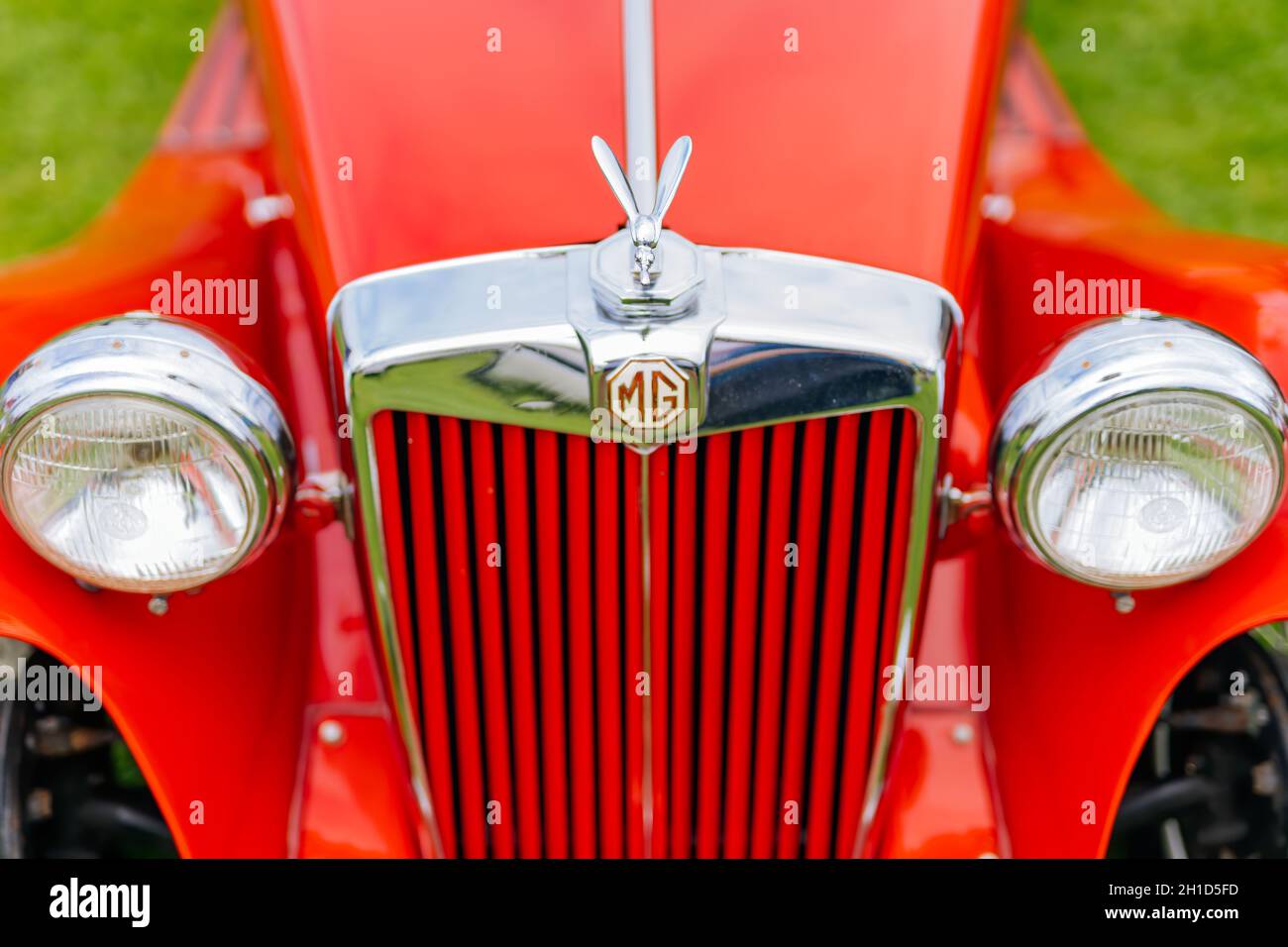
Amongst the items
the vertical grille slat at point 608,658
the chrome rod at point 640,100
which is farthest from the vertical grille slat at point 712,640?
the chrome rod at point 640,100

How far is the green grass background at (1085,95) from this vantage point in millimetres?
3926

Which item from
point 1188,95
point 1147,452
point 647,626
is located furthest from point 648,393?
point 1188,95

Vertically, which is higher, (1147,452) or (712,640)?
(1147,452)

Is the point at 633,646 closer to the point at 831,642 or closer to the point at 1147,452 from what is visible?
the point at 831,642

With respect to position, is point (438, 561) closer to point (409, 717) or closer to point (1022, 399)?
point (409, 717)

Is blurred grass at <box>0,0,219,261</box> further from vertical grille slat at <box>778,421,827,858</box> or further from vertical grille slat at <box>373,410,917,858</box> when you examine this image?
vertical grille slat at <box>778,421,827,858</box>

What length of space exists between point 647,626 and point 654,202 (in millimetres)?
548

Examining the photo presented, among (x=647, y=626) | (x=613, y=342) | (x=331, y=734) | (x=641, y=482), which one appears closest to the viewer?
(x=613, y=342)

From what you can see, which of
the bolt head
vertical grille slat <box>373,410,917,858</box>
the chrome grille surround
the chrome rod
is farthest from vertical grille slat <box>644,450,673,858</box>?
the bolt head

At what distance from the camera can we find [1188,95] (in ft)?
13.9

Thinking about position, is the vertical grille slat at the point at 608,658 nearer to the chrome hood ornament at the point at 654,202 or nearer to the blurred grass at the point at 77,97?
the chrome hood ornament at the point at 654,202

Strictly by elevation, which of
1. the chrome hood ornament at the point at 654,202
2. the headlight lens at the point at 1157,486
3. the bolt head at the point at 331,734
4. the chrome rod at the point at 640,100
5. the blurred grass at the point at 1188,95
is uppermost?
the blurred grass at the point at 1188,95

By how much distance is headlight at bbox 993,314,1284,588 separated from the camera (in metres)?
1.63

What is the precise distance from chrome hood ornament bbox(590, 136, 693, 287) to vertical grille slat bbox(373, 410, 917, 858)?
0.23 meters
